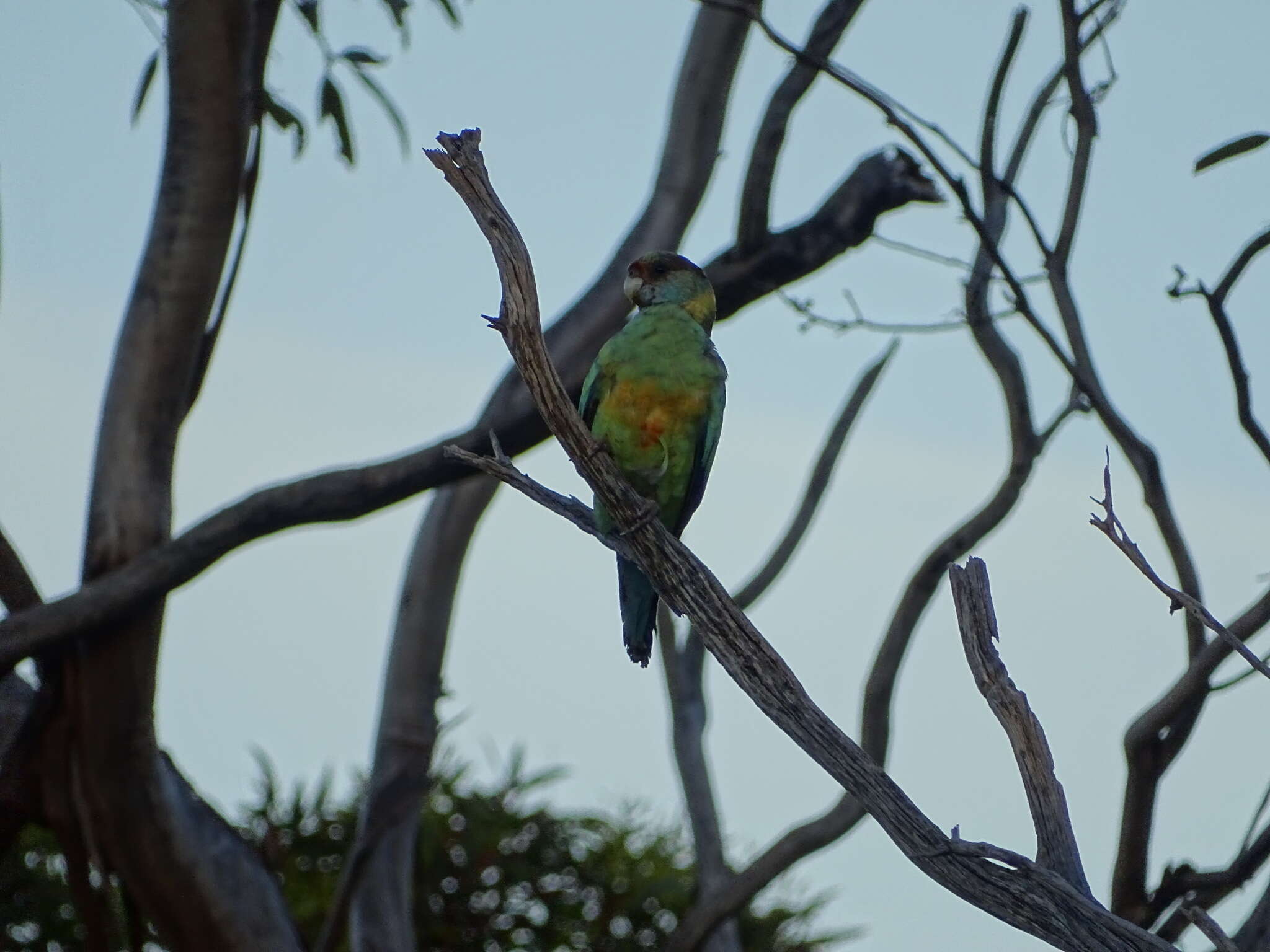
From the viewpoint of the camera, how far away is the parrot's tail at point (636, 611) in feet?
12.7

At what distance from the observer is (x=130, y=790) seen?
444 cm

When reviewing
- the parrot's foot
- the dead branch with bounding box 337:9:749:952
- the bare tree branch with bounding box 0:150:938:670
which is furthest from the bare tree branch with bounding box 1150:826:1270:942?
the dead branch with bounding box 337:9:749:952

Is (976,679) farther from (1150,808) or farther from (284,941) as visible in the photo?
(284,941)

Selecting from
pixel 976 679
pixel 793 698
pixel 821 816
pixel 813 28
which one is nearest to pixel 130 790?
pixel 821 816

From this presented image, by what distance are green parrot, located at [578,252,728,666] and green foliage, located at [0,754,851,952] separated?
2.75 m

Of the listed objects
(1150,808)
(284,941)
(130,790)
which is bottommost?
(1150,808)

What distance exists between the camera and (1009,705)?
272 cm

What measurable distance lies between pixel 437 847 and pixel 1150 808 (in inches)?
136

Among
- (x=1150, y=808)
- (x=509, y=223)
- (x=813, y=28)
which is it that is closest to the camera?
(x=509, y=223)

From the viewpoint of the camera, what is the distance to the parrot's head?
4.15 meters

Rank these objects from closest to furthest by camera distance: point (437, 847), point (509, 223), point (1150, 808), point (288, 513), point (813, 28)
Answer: point (509, 223) < point (1150, 808) < point (288, 513) < point (813, 28) < point (437, 847)

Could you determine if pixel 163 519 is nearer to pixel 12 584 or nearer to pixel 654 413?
pixel 12 584

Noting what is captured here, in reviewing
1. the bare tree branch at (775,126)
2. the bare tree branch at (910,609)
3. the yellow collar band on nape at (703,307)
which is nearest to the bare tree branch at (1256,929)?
the bare tree branch at (910,609)

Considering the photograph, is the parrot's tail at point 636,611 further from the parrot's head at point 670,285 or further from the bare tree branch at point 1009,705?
the bare tree branch at point 1009,705
